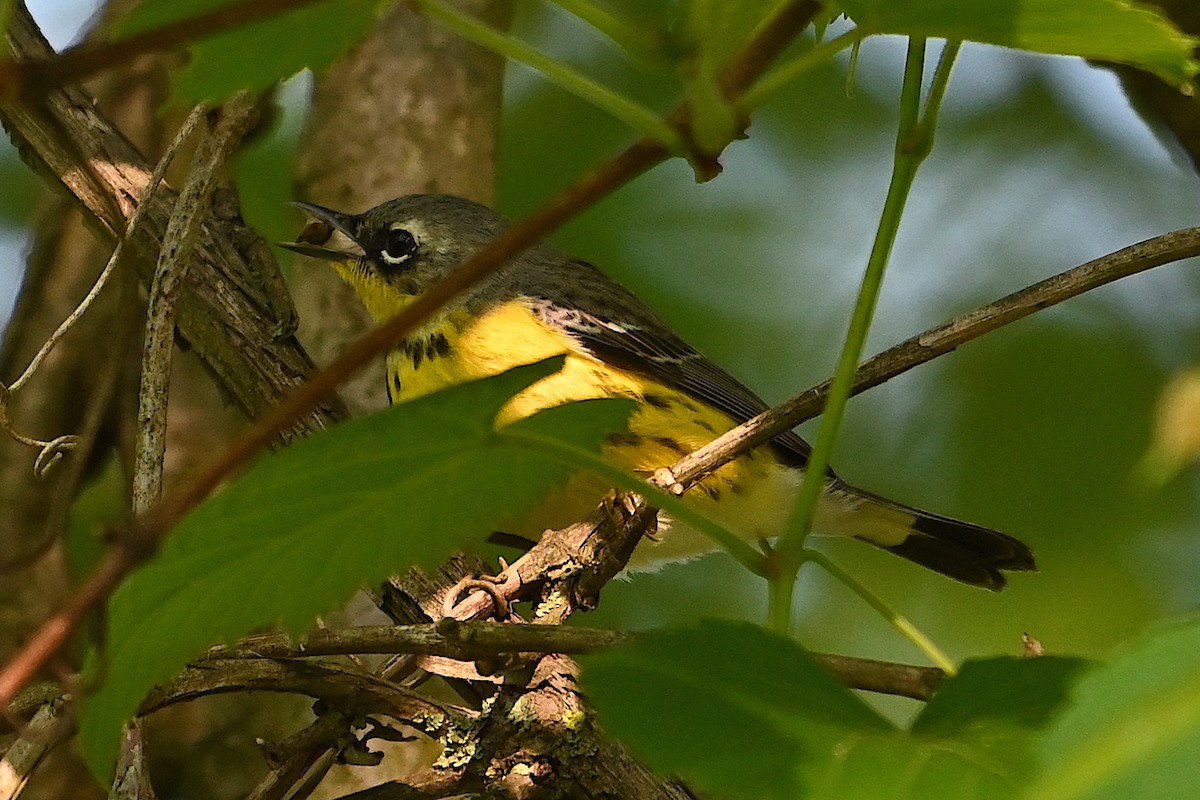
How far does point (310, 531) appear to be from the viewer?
3.86 feet

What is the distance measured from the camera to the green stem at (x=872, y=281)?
4.02 feet

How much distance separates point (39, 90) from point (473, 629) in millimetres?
880

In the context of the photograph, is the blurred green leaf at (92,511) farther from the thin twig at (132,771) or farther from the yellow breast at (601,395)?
the thin twig at (132,771)

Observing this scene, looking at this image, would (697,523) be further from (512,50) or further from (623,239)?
(623,239)

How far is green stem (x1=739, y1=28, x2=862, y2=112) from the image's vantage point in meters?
1.00

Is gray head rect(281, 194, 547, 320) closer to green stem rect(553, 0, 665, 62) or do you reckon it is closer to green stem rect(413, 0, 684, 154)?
green stem rect(413, 0, 684, 154)

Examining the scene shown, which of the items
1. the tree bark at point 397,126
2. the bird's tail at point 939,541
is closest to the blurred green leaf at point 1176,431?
the bird's tail at point 939,541

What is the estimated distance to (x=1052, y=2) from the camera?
3.30 feet

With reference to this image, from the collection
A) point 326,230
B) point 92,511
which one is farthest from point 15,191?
point 326,230

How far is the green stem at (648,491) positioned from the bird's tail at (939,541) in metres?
2.67

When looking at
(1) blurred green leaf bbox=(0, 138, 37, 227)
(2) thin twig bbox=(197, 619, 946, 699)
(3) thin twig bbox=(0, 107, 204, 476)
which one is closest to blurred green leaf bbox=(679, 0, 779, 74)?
(2) thin twig bbox=(197, 619, 946, 699)

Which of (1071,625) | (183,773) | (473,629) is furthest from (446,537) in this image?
(1071,625)

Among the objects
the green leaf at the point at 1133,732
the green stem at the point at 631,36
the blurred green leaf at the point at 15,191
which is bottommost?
the green leaf at the point at 1133,732

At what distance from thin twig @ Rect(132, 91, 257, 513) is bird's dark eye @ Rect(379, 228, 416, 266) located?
5.16ft
